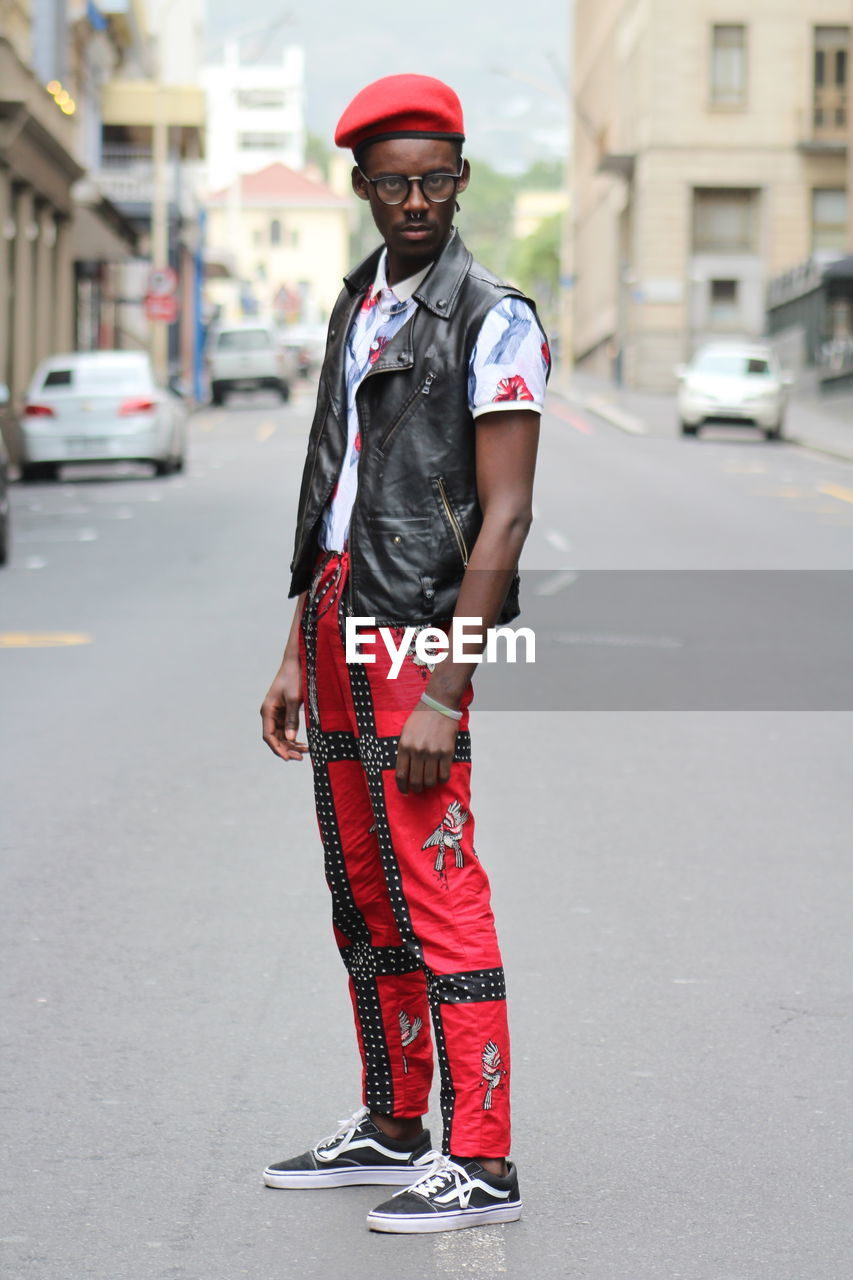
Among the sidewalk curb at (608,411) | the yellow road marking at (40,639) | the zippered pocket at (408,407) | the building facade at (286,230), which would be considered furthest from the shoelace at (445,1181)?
the building facade at (286,230)

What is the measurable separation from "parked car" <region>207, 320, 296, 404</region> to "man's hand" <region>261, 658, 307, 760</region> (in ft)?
161

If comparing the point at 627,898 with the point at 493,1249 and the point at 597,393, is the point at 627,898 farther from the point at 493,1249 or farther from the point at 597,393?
the point at 597,393

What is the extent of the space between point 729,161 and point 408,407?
62472mm

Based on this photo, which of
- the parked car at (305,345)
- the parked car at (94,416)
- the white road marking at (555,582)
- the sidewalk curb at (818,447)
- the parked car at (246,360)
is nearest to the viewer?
the white road marking at (555,582)

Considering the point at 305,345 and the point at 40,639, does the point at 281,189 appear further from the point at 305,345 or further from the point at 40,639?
the point at 40,639

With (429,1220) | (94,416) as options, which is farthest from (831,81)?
(429,1220)

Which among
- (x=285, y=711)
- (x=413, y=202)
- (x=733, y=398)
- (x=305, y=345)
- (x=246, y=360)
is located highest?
(x=305, y=345)

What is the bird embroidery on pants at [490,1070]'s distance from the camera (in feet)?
13.0

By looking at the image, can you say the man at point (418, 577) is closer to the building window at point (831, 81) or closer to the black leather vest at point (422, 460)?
the black leather vest at point (422, 460)

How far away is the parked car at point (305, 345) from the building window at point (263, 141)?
94.8 metres

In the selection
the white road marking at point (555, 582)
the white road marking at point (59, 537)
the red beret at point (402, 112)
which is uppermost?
the red beret at point (402, 112)

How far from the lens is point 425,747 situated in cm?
379

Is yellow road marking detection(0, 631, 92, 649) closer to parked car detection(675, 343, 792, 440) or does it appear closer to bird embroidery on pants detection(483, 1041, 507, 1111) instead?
bird embroidery on pants detection(483, 1041, 507, 1111)

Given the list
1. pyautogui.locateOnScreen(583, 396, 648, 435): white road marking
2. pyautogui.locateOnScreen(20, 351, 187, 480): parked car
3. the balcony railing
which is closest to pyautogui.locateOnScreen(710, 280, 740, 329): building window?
pyautogui.locateOnScreen(583, 396, 648, 435): white road marking
